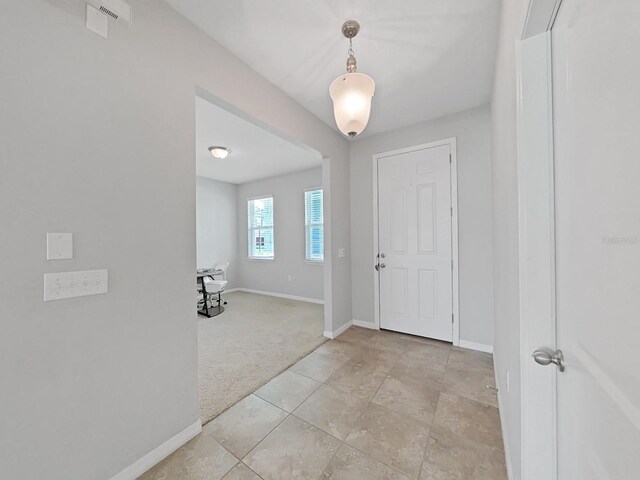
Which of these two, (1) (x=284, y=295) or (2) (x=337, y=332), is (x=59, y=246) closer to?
(2) (x=337, y=332)

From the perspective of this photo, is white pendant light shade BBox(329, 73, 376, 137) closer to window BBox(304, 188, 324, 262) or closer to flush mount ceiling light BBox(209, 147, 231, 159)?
flush mount ceiling light BBox(209, 147, 231, 159)

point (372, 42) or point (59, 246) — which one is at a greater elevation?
point (372, 42)

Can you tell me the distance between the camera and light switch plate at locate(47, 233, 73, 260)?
1.05 m

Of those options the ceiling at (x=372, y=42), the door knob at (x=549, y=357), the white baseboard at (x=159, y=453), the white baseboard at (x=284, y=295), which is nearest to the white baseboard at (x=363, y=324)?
the white baseboard at (x=284, y=295)

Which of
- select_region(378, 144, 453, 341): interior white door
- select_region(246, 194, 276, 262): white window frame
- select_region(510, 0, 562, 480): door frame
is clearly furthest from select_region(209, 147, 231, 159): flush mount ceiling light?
select_region(510, 0, 562, 480): door frame

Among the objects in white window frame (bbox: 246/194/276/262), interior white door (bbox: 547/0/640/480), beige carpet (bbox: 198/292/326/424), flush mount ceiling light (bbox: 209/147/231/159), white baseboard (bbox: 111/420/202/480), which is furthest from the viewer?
white window frame (bbox: 246/194/276/262)

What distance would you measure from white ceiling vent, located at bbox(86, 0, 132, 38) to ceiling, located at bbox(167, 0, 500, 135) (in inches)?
14.0

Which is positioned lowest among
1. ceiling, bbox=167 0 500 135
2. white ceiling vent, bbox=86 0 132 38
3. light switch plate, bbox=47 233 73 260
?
light switch plate, bbox=47 233 73 260

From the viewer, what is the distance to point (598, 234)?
58 centimetres

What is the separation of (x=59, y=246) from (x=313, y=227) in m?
4.04

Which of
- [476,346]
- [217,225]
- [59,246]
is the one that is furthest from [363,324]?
[217,225]

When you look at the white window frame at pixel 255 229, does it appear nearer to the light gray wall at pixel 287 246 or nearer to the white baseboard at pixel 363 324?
the light gray wall at pixel 287 246

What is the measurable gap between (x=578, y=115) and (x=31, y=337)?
2063mm

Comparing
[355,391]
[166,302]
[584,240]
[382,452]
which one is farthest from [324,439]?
[584,240]
